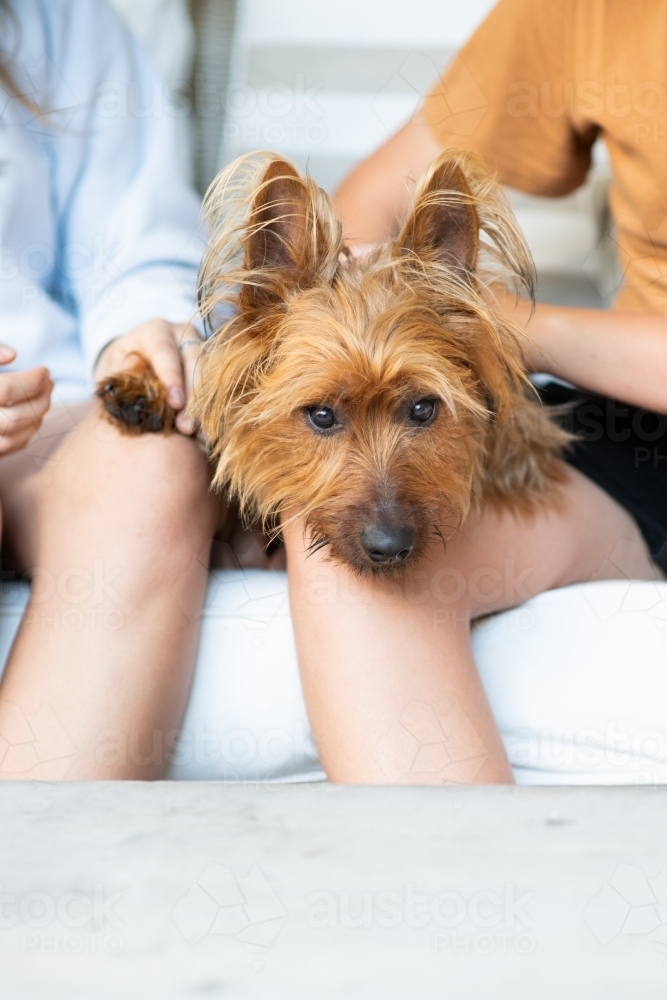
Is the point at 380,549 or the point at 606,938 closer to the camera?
the point at 606,938

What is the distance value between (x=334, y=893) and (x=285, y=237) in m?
0.92

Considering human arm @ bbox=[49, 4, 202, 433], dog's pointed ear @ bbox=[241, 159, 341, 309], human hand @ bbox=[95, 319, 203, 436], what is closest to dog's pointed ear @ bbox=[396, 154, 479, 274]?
dog's pointed ear @ bbox=[241, 159, 341, 309]

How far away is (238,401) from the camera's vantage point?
1.44 metres

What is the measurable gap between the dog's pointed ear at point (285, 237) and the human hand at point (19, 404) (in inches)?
12.7

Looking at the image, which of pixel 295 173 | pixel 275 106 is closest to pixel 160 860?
pixel 295 173

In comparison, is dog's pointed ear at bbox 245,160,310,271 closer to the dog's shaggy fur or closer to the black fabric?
the dog's shaggy fur

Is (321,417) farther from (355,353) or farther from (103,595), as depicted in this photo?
(103,595)

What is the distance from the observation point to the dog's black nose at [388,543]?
1253 millimetres

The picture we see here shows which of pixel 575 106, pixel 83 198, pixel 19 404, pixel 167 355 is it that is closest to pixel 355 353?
pixel 167 355

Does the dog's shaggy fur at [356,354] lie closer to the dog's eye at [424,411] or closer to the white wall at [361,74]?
the dog's eye at [424,411]

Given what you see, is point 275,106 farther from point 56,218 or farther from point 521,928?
point 521,928

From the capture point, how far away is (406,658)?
124 cm

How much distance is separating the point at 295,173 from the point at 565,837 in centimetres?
93

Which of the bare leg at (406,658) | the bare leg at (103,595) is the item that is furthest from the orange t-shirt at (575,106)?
the bare leg at (103,595)
